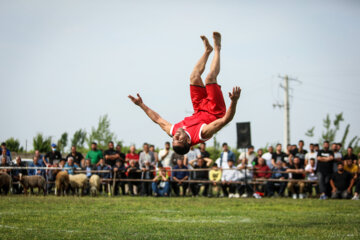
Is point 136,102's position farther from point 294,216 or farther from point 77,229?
point 294,216

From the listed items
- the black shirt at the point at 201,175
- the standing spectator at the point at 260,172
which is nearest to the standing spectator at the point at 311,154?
the standing spectator at the point at 260,172

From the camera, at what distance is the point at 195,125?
8.04m

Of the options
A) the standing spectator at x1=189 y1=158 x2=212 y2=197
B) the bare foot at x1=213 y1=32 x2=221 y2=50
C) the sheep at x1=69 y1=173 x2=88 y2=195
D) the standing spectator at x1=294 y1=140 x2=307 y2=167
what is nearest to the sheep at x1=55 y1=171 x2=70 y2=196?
the sheep at x1=69 y1=173 x2=88 y2=195

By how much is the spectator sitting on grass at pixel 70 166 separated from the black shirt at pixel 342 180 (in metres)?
9.42

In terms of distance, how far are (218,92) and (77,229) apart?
3.27 m

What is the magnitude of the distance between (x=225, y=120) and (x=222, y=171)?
10877 mm

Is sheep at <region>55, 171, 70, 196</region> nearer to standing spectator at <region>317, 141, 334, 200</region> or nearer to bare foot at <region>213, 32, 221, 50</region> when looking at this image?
standing spectator at <region>317, 141, 334, 200</region>

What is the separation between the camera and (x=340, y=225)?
872 centimetres

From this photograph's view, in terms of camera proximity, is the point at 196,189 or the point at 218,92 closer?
the point at 218,92

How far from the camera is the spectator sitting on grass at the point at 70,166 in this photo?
17812mm

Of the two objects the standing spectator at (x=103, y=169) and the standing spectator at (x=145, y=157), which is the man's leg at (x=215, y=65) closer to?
the standing spectator at (x=145, y=157)

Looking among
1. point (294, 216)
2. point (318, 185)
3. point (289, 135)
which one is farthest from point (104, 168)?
point (289, 135)

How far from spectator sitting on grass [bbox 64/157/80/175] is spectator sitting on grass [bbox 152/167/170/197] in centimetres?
309

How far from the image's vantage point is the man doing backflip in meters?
7.78
